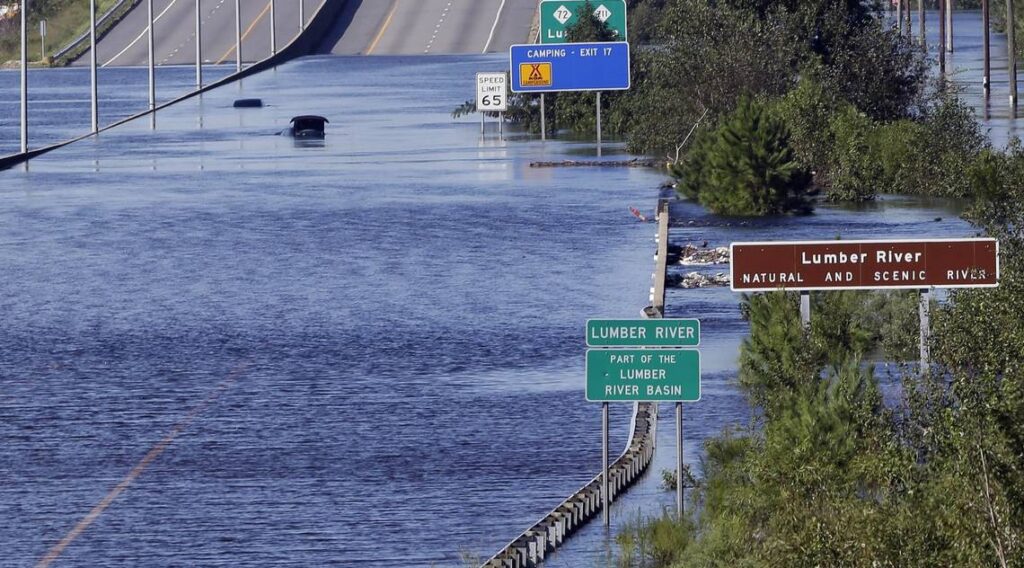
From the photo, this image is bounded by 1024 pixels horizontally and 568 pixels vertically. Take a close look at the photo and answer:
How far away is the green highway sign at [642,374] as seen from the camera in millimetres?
20469

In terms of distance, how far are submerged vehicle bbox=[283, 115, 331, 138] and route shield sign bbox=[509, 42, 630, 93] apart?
12.7 m

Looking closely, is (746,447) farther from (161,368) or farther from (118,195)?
(118,195)

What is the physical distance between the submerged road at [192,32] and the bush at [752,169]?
78.1m

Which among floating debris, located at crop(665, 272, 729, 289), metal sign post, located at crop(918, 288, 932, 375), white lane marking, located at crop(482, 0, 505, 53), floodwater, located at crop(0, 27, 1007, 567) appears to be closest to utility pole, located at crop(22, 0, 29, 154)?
floodwater, located at crop(0, 27, 1007, 567)

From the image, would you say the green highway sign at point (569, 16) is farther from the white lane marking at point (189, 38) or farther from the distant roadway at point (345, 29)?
the white lane marking at point (189, 38)

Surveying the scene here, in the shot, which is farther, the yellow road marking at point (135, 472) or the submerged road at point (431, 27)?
the submerged road at point (431, 27)

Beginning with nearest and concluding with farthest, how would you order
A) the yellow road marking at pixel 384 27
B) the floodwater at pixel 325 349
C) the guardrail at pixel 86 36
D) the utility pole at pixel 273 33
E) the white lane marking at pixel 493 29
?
the floodwater at pixel 325 349, the utility pole at pixel 273 33, the white lane marking at pixel 493 29, the yellow road marking at pixel 384 27, the guardrail at pixel 86 36

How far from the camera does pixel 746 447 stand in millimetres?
23250

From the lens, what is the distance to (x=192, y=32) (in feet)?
450

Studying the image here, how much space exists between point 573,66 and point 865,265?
167 ft

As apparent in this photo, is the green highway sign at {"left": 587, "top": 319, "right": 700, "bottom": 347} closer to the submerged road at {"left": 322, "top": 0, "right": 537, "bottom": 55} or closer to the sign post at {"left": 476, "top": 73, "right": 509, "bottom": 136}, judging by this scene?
the sign post at {"left": 476, "top": 73, "right": 509, "bottom": 136}

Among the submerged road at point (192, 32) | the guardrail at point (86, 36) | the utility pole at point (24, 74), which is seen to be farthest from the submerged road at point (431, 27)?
the utility pole at point (24, 74)

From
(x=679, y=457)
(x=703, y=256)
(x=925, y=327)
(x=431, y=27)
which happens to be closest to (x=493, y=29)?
(x=431, y=27)

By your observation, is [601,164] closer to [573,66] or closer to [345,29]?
[573,66]
